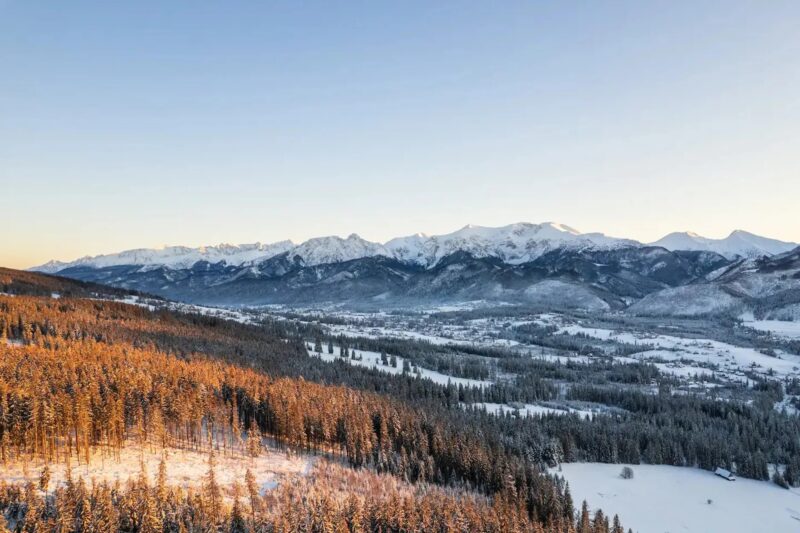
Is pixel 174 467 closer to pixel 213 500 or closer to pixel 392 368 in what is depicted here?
pixel 213 500

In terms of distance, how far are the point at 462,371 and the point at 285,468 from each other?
103 m

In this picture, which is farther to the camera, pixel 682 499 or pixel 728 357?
pixel 728 357

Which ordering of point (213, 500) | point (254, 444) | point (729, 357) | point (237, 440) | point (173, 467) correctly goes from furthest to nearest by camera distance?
point (729, 357) → point (237, 440) → point (254, 444) → point (173, 467) → point (213, 500)

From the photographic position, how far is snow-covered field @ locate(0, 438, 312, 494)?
38.1m

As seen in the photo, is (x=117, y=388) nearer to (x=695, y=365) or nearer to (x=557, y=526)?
(x=557, y=526)

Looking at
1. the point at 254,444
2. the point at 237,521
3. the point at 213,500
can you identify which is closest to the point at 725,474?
the point at 254,444

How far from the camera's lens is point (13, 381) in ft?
154

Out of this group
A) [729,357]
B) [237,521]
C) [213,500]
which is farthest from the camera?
[729,357]

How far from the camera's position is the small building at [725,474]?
69125mm

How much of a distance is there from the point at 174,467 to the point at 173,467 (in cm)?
9

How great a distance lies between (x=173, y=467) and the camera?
144 ft

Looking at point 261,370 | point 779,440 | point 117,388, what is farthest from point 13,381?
point 779,440

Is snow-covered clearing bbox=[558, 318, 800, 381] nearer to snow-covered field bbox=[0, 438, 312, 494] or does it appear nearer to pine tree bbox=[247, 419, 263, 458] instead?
pine tree bbox=[247, 419, 263, 458]

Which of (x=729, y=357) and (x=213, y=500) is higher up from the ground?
(x=213, y=500)
